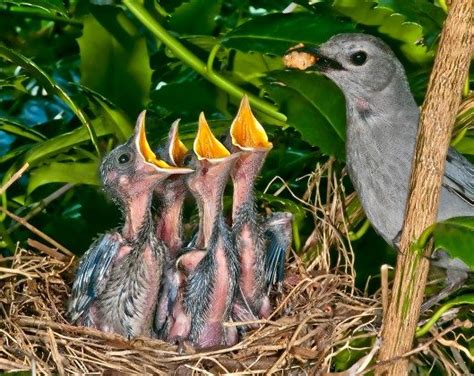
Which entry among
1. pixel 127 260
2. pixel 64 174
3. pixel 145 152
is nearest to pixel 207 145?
pixel 145 152

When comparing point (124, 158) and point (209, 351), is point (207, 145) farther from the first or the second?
point (209, 351)

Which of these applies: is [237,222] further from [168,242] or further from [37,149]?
[37,149]

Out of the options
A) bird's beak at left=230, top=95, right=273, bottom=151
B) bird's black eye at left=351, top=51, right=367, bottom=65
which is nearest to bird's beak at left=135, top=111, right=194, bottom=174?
bird's beak at left=230, top=95, right=273, bottom=151

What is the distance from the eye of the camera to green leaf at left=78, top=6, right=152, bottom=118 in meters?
2.11

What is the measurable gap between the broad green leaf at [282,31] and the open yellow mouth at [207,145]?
0.19m

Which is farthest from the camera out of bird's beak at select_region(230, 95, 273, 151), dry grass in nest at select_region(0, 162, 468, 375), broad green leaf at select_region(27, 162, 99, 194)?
broad green leaf at select_region(27, 162, 99, 194)

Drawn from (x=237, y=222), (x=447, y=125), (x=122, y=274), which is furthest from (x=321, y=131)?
(x=447, y=125)

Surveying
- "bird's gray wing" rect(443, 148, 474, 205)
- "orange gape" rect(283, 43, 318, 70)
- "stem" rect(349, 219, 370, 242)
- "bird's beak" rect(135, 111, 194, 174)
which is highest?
"orange gape" rect(283, 43, 318, 70)

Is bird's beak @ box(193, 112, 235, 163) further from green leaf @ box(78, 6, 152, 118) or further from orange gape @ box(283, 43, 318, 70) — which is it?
green leaf @ box(78, 6, 152, 118)

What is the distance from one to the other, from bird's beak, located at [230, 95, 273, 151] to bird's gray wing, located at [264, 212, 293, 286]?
0.57ft

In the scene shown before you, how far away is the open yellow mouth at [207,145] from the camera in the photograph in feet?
5.86

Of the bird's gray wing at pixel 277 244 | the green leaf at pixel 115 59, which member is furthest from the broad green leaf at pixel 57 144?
the bird's gray wing at pixel 277 244

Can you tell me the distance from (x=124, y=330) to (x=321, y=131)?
47 centimetres

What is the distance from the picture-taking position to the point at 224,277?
1780 millimetres
